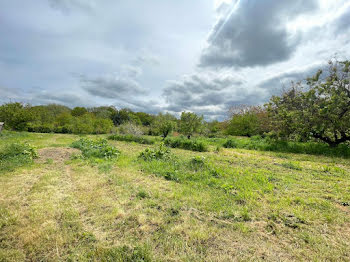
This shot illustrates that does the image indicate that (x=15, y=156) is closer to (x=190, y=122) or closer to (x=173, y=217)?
(x=173, y=217)

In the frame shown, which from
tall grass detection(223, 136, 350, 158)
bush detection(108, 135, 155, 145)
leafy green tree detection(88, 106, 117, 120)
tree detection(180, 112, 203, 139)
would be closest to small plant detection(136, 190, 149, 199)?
tall grass detection(223, 136, 350, 158)

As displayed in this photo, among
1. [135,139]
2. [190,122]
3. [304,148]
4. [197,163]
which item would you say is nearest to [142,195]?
[197,163]

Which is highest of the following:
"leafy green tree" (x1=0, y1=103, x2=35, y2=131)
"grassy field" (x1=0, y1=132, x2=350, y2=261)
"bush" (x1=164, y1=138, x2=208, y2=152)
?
"leafy green tree" (x1=0, y1=103, x2=35, y2=131)

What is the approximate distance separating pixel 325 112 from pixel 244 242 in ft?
39.6

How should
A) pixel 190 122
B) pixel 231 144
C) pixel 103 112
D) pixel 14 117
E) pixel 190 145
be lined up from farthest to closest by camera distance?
1. pixel 103 112
2. pixel 14 117
3. pixel 190 122
4. pixel 231 144
5. pixel 190 145

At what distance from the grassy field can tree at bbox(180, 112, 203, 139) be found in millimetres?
15260

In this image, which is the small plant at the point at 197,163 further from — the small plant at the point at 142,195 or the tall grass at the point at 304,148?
the tall grass at the point at 304,148

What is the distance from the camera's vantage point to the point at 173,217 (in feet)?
10.3

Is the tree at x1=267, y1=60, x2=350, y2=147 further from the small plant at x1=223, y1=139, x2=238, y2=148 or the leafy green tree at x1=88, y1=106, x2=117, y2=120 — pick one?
the leafy green tree at x1=88, y1=106, x2=117, y2=120

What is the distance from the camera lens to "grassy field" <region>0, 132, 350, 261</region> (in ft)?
7.66

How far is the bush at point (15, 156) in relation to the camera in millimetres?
6164

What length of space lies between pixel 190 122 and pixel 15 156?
16807mm

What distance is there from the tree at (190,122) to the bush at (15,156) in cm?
1571

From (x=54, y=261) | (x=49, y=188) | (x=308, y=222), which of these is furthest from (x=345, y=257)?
(x=49, y=188)
